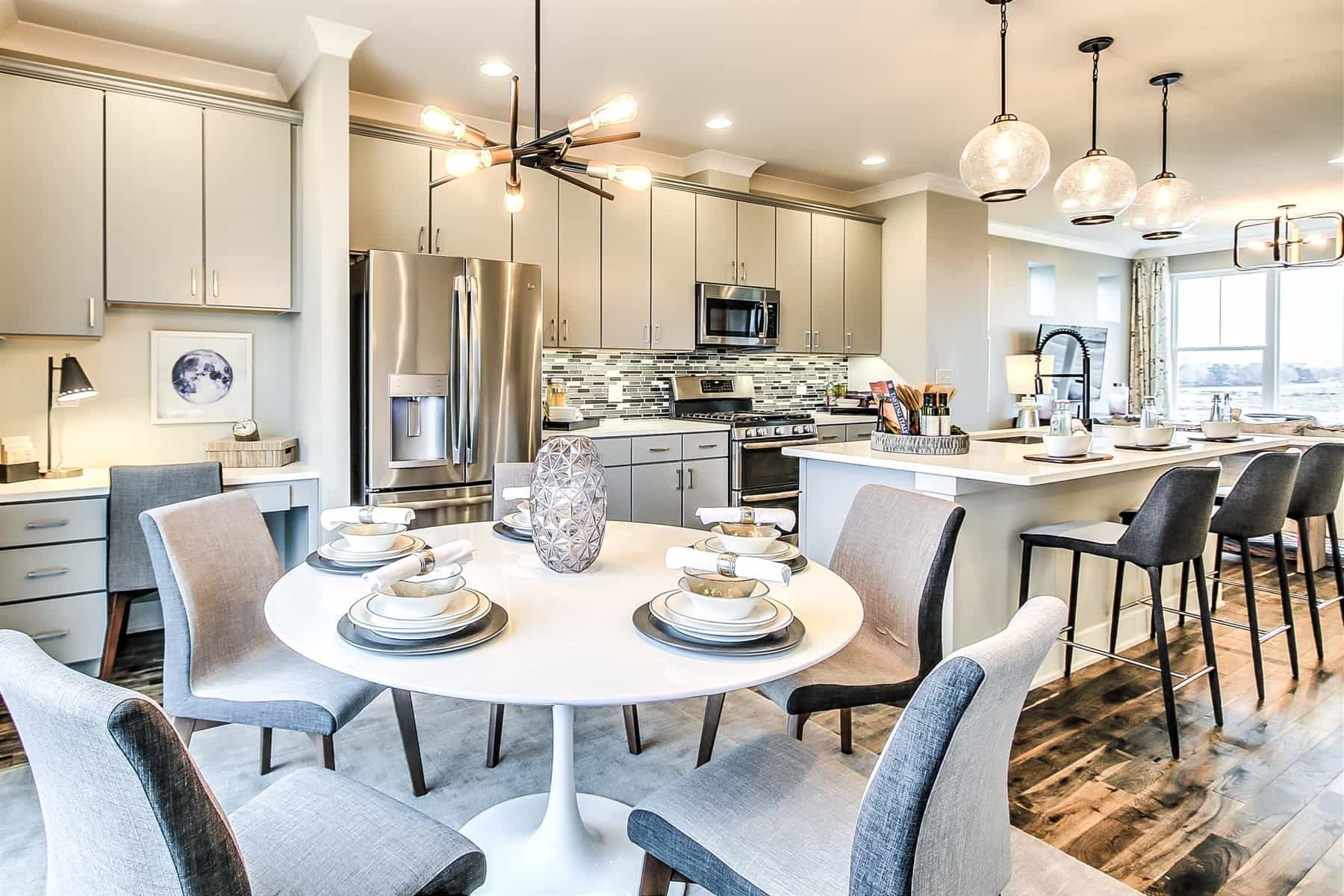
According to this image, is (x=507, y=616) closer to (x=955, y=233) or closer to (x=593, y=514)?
(x=593, y=514)

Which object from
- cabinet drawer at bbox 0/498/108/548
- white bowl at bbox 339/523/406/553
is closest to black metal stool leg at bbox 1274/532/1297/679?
white bowl at bbox 339/523/406/553

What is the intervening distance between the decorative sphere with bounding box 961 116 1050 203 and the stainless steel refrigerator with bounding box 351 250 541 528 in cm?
198

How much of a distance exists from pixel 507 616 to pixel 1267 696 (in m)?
3.01

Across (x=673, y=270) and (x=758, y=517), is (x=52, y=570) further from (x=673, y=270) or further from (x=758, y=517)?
(x=673, y=270)

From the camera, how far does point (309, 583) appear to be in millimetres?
1646

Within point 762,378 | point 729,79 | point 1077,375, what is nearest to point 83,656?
point 729,79

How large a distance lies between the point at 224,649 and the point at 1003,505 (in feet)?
8.29

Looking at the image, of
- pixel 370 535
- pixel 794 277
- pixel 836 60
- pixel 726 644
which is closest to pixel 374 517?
pixel 370 535

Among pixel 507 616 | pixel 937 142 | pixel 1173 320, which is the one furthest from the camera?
pixel 1173 320

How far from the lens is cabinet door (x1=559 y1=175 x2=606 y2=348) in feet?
14.0

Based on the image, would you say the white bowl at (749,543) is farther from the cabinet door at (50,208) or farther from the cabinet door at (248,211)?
the cabinet door at (50,208)

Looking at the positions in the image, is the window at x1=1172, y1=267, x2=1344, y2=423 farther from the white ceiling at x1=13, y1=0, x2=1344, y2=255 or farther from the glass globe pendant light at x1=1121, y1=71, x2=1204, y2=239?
the glass globe pendant light at x1=1121, y1=71, x2=1204, y2=239

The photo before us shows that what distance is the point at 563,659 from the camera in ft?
4.00

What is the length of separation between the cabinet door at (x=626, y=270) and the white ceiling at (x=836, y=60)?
1.47ft
